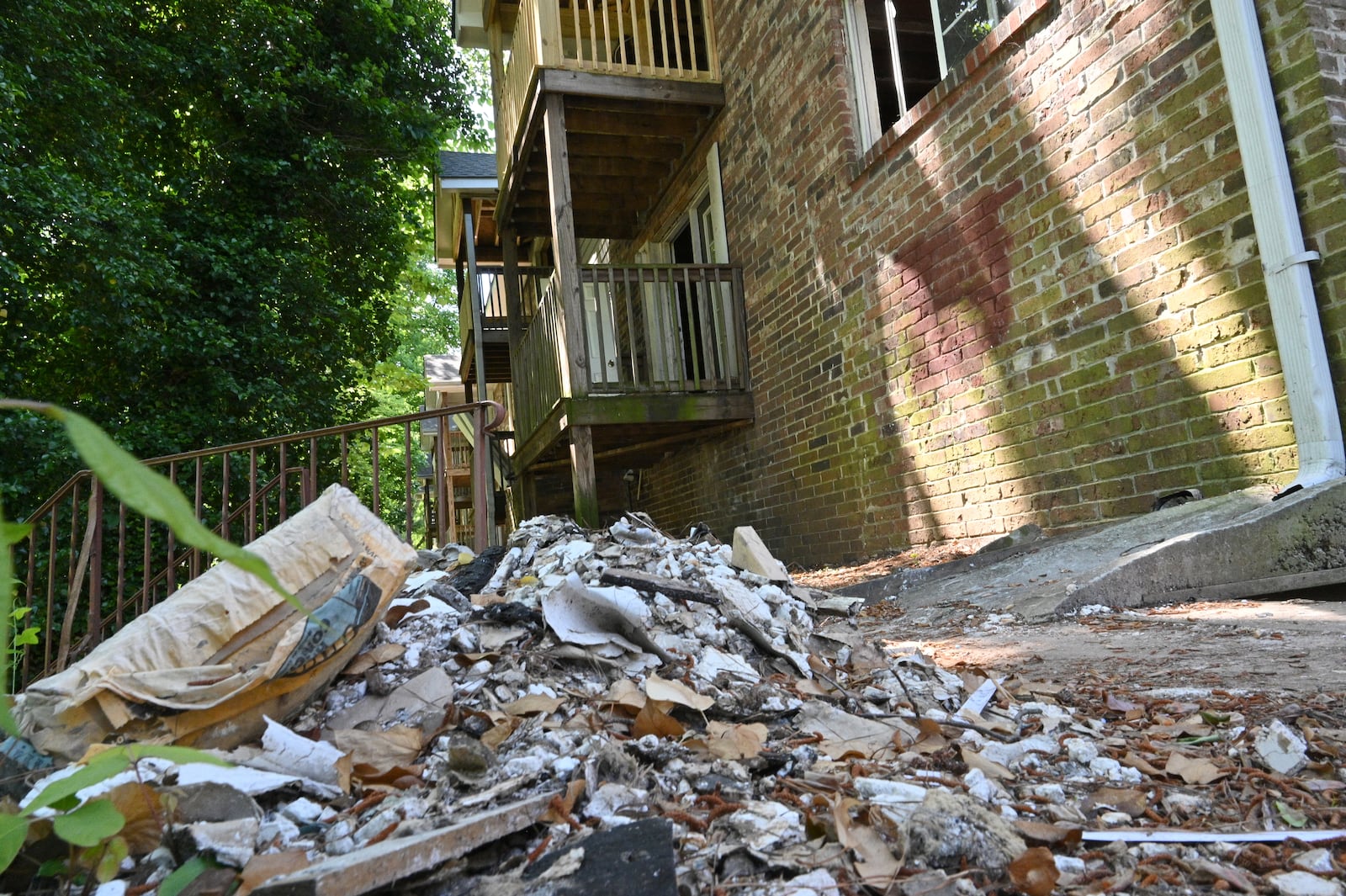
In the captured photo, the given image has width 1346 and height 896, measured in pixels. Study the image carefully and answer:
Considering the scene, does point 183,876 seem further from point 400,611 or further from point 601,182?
point 601,182

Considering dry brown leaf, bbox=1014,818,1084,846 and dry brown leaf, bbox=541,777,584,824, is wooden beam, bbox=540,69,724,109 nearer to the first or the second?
dry brown leaf, bbox=541,777,584,824

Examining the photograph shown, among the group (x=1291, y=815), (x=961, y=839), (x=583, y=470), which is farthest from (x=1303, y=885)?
(x=583, y=470)

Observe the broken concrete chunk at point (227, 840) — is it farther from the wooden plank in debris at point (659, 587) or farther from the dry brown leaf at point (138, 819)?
the wooden plank in debris at point (659, 587)

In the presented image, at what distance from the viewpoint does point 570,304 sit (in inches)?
286

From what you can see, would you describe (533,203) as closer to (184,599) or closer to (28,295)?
(28,295)

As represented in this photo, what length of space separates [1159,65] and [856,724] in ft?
11.3

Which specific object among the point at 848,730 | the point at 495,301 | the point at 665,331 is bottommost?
the point at 848,730

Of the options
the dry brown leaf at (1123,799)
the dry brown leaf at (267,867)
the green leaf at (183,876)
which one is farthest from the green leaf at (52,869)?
the dry brown leaf at (1123,799)

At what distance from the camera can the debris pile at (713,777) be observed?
1.38 m

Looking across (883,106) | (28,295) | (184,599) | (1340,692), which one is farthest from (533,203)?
(1340,692)

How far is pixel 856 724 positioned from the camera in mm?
2156

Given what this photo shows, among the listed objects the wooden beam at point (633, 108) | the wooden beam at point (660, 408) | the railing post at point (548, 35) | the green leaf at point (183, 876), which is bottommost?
the green leaf at point (183, 876)

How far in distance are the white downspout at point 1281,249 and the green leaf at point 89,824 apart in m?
3.81

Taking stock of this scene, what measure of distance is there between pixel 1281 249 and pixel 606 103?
5.83m
